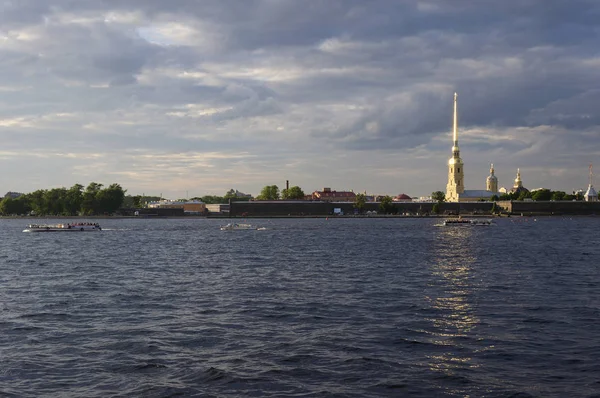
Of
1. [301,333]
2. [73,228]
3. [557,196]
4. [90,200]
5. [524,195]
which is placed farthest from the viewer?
[524,195]

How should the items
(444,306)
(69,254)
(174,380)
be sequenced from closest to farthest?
(174,380)
(444,306)
(69,254)

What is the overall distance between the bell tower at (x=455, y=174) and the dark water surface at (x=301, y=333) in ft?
534

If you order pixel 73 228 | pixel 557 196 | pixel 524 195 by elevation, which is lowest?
pixel 73 228

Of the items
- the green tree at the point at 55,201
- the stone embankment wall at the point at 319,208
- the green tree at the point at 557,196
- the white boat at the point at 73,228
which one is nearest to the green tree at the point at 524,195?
the green tree at the point at 557,196

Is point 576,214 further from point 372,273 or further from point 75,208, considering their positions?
point 372,273

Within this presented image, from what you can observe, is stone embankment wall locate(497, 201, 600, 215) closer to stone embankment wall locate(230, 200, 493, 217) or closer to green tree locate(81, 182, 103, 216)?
stone embankment wall locate(230, 200, 493, 217)

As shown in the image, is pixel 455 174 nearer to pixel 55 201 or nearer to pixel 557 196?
pixel 557 196

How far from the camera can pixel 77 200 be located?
575 feet

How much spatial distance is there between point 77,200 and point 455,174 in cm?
10373

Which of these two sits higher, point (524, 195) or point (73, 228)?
point (524, 195)

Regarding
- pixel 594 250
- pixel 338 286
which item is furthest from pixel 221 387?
pixel 594 250

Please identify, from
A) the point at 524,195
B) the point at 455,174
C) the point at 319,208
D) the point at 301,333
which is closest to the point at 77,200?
the point at 319,208

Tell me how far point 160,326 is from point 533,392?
34.1 feet

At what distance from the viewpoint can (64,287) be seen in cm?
2853
